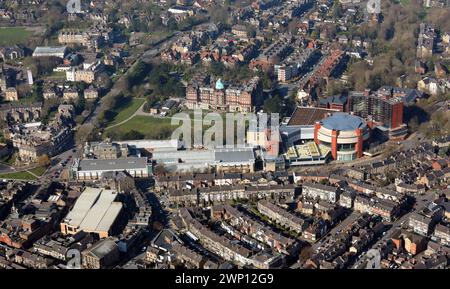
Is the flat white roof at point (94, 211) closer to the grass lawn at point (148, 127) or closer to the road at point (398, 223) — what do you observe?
the grass lawn at point (148, 127)

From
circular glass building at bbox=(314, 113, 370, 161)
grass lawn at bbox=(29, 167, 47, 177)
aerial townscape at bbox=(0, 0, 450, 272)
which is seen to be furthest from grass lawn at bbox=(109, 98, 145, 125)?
circular glass building at bbox=(314, 113, 370, 161)

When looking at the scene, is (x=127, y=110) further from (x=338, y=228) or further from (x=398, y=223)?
(x=398, y=223)

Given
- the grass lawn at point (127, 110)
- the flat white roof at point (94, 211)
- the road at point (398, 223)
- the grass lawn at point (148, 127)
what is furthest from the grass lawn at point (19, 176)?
the road at point (398, 223)

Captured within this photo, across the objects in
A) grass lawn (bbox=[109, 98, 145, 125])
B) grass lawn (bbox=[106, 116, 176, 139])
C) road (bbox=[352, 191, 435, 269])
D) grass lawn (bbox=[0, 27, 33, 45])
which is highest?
grass lawn (bbox=[0, 27, 33, 45])

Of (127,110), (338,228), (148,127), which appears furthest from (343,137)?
(127,110)

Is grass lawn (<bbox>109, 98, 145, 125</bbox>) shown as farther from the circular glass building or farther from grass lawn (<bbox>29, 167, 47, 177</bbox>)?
the circular glass building

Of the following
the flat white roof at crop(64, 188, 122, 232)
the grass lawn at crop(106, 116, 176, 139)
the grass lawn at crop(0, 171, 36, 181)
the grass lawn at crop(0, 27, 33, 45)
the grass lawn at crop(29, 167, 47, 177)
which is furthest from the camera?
the grass lawn at crop(0, 27, 33, 45)
